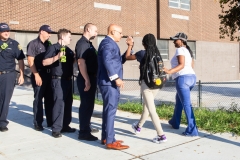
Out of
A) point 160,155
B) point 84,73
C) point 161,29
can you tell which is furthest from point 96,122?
point 161,29

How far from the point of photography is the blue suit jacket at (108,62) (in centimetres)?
414

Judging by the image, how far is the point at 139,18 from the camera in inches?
799

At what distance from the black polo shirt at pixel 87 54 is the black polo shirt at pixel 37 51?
0.96 m

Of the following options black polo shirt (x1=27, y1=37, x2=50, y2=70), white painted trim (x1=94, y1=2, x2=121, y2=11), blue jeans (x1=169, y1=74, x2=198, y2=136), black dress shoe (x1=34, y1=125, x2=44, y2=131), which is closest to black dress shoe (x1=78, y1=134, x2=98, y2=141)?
black dress shoe (x1=34, y1=125, x2=44, y2=131)

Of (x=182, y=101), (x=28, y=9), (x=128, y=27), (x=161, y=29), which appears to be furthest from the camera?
(x=161, y=29)

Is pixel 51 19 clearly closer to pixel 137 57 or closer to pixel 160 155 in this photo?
pixel 137 57

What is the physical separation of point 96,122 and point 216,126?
2472 mm

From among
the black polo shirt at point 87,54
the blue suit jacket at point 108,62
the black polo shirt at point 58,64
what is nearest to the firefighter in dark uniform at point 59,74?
the black polo shirt at point 58,64

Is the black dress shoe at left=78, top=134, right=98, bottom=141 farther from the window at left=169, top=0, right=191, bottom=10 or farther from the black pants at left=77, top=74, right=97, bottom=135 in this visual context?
the window at left=169, top=0, right=191, bottom=10

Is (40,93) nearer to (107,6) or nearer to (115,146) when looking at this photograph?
(115,146)

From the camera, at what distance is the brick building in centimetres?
1480

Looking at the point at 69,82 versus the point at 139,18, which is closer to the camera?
the point at 69,82

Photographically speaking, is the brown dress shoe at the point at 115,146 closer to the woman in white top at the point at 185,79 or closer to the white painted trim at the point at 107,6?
the woman in white top at the point at 185,79

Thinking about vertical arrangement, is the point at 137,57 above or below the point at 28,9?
below
